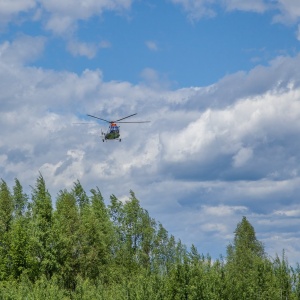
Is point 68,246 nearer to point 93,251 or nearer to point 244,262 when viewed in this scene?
point 93,251

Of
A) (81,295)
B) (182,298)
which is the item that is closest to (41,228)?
(81,295)

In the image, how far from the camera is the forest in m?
81.9

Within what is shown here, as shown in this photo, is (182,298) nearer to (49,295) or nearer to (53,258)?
(49,295)

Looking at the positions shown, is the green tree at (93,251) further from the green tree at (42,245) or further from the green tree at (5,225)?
the green tree at (5,225)

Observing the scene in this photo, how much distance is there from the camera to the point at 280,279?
82.9m

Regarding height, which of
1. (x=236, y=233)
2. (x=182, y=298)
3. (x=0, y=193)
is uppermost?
(x=0, y=193)

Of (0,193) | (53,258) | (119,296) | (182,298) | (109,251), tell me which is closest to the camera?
(182,298)

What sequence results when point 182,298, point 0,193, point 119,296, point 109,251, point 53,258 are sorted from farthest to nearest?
point 0,193, point 109,251, point 53,258, point 119,296, point 182,298

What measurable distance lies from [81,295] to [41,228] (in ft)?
84.1

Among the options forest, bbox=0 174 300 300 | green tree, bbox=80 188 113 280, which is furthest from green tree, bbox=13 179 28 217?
green tree, bbox=80 188 113 280

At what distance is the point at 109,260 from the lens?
121m

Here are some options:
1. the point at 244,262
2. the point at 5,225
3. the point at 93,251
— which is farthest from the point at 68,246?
the point at 244,262

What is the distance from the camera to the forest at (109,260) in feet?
269

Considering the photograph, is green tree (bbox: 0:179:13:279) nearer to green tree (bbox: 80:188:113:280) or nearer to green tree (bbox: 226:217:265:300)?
green tree (bbox: 80:188:113:280)
